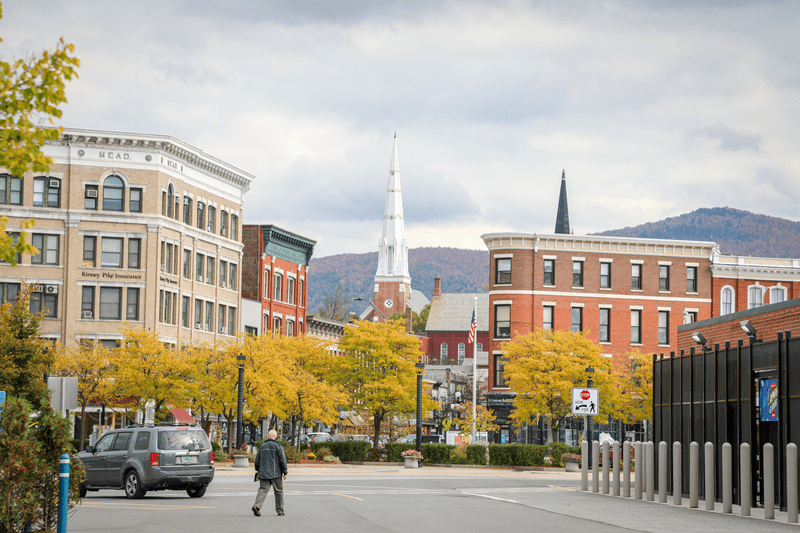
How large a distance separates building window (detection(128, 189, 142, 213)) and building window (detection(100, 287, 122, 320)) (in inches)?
196

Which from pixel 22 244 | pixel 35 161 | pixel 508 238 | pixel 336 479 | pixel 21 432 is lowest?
pixel 336 479

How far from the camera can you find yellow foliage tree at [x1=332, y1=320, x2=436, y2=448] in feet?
184

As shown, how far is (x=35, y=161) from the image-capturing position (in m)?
12.7

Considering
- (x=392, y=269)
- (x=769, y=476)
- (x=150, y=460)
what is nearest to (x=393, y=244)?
(x=392, y=269)

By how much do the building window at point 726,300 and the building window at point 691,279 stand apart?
225cm

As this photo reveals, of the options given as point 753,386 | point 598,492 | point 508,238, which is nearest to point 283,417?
point 508,238

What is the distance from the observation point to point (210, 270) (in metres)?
70.2

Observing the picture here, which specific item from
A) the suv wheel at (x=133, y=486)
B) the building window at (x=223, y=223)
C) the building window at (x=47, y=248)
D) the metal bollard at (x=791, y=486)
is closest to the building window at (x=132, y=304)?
the building window at (x=47, y=248)

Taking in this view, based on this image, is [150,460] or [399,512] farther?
[150,460]

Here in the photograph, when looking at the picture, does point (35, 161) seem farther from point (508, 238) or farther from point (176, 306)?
point (508, 238)

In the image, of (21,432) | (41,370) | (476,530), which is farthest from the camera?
(41,370)

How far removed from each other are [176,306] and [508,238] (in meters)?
22.9

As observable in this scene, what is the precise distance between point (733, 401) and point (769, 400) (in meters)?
2.20

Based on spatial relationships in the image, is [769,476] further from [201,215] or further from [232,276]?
[232,276]
